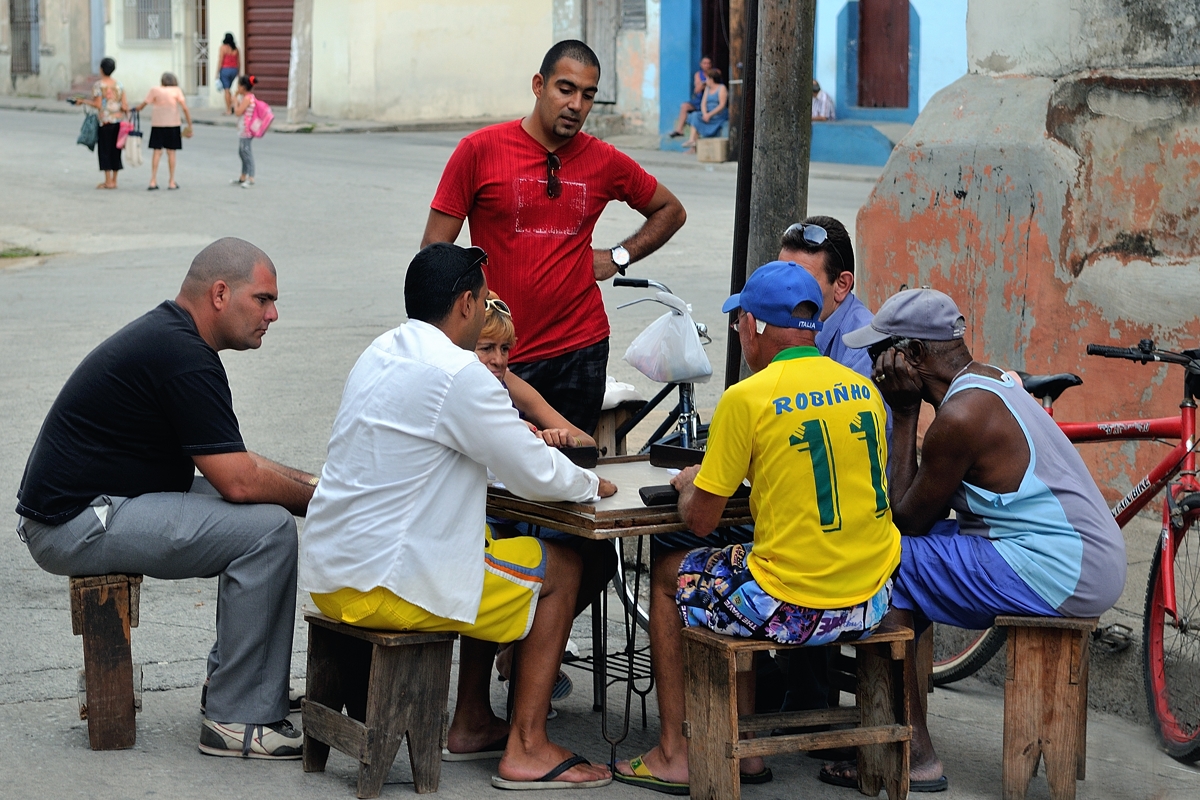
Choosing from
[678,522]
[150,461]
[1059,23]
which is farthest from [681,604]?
[1059,23]

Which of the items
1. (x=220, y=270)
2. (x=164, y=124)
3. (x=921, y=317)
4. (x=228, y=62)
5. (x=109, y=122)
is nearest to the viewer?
(x=921, y=317)

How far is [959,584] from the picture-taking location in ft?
13.0

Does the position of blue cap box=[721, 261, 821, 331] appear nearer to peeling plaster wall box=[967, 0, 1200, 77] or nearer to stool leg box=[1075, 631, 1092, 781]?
stool leg box=[1075, 631, 1092, 781]

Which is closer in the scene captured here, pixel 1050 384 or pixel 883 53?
pixel 1050 384

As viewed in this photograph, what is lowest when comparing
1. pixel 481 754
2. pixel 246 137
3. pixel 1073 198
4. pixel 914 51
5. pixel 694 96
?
pixel 481 754

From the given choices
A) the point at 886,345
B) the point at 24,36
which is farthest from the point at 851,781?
the point at 24,36

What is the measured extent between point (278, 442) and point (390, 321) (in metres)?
3.37

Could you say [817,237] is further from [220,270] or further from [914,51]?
[914,51]

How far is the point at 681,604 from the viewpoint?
3857 millimetres

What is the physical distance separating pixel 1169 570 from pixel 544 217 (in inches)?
89.9

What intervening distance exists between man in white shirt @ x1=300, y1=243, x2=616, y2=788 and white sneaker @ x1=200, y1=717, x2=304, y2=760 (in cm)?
47

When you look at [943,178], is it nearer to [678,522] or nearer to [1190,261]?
[1190,261]

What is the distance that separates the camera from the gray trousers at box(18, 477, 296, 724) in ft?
13.4

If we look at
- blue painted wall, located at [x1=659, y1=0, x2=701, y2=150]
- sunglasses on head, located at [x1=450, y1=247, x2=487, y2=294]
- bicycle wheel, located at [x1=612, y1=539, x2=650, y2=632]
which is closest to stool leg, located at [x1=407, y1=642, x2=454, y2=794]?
sunglasses on head, located at [x1=450, y1=247, x2=487, y2=294]
